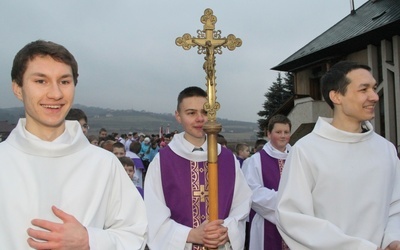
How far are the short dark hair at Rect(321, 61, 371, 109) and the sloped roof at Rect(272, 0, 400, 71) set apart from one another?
43.8 feet

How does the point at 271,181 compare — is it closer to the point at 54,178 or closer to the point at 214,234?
the point at 214,234

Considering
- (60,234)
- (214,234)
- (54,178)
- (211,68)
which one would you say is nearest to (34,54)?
(54,178)

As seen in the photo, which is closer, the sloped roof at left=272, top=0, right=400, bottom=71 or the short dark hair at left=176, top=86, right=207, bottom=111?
the short dark hair at left=176, top=86, right=207, bottom=111

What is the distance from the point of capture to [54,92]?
87.7 inches

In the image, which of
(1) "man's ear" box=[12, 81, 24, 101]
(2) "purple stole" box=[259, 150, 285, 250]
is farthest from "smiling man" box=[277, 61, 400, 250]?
(2) "purple stole" box=[259, 150, 285, 250]

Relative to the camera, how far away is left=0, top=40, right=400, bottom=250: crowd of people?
2.20 metres

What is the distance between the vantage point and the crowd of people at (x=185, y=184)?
2195mm

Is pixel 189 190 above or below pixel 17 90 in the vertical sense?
below

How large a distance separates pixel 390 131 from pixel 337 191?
14965 mm

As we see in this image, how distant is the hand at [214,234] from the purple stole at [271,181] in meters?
1.92

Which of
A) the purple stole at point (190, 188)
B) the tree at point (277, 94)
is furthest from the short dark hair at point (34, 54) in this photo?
the tree at point (277, 94)

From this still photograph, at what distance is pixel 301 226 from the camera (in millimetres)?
3018

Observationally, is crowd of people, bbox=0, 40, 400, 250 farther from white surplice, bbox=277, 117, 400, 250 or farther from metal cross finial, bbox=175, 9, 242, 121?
metal cross finial, bbox=175, 9, 242, 121

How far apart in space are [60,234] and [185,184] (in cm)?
205
